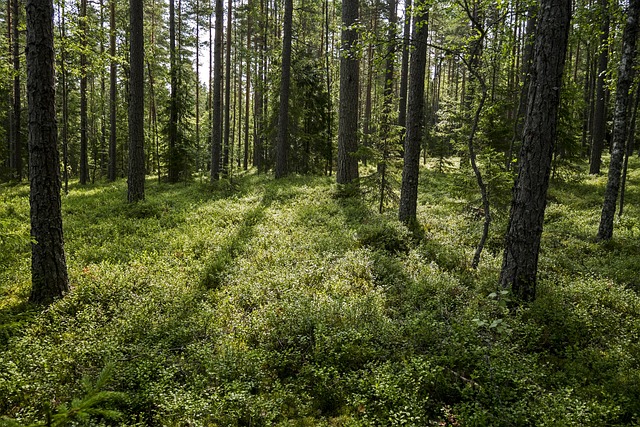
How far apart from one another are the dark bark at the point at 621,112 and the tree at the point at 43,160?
1234cm

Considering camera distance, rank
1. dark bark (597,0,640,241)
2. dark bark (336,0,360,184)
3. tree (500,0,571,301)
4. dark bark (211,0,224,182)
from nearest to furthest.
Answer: tree (500,0,571,301), dark bark (597,0,640,241), dark bark (336,0,360,184), dark bark (211,0,224,182)

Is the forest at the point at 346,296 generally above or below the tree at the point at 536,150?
below

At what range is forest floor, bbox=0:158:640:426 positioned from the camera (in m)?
4.20

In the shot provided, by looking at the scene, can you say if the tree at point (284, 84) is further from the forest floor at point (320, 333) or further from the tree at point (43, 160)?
the tree at point (43, 160)

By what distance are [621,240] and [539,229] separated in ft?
19.1

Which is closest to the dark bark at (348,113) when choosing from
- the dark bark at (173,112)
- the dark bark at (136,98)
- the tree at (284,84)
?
the tree at (284,84)

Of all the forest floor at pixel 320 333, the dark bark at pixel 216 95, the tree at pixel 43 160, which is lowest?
the forest floor at pixel 320 333

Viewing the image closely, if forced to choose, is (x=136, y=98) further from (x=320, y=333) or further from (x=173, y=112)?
(x=320, y=333)

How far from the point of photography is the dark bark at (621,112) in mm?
9305

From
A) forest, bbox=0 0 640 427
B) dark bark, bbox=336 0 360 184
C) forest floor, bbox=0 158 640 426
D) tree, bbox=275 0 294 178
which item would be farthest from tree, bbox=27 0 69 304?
tree, bbox=275 0 294 178

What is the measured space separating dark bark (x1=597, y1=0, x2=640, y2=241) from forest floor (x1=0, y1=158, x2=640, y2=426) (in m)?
0.81

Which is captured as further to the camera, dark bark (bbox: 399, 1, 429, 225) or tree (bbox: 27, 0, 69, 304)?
dark bark (bbox: 399, 1, 429, 225)

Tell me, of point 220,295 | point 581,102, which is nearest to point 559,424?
point 220,295

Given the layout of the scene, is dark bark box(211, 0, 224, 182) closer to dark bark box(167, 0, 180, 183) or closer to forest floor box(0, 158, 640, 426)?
dark bark box(167, 0, 180, 183)
